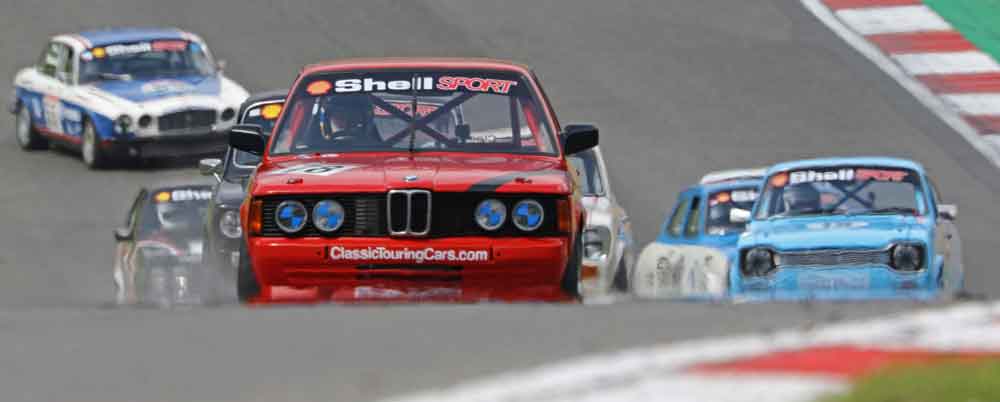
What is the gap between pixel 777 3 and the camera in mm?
25641

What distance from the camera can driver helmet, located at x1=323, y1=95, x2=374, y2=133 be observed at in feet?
34.6

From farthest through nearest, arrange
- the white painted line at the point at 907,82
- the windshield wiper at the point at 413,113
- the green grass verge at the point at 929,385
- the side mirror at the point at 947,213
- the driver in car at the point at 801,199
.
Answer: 1. the white painted line at the point at 907,82
2. the driver in car at the point at 801,199
3. the side mirror at the point at 947,213
4. the windshield wiper at the point at 413,113
5. the green grass verge at the point at 929,385

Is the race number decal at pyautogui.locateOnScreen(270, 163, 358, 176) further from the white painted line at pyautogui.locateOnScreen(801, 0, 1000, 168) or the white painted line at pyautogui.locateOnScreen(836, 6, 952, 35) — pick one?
the white painted line at pyautogui.locateOnScreen(836, 6, 952, 35)

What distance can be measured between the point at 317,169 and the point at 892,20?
1510 cm

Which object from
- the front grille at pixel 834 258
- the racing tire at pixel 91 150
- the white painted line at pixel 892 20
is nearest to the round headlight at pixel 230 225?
the front grille at pixel 834 258

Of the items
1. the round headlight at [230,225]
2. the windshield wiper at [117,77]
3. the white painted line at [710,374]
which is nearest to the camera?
the white painted line at [710,374]

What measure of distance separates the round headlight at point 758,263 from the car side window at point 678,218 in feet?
7.01

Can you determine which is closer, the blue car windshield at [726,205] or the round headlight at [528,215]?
the round headlight at [528,215]

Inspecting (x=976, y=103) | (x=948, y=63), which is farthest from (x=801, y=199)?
(x=948, y=63)

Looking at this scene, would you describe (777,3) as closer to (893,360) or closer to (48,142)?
(48,142)

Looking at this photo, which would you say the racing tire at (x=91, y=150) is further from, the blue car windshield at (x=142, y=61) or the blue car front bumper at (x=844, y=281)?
the blue car front bumper at (x=844, y=281)

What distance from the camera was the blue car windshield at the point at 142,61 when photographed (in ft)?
70.8

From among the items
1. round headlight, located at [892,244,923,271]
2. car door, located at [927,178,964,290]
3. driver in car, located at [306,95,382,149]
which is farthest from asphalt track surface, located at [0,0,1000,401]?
round headlight, located at [892,244,923,271]

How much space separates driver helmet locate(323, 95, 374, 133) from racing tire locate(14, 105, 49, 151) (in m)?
12.2
